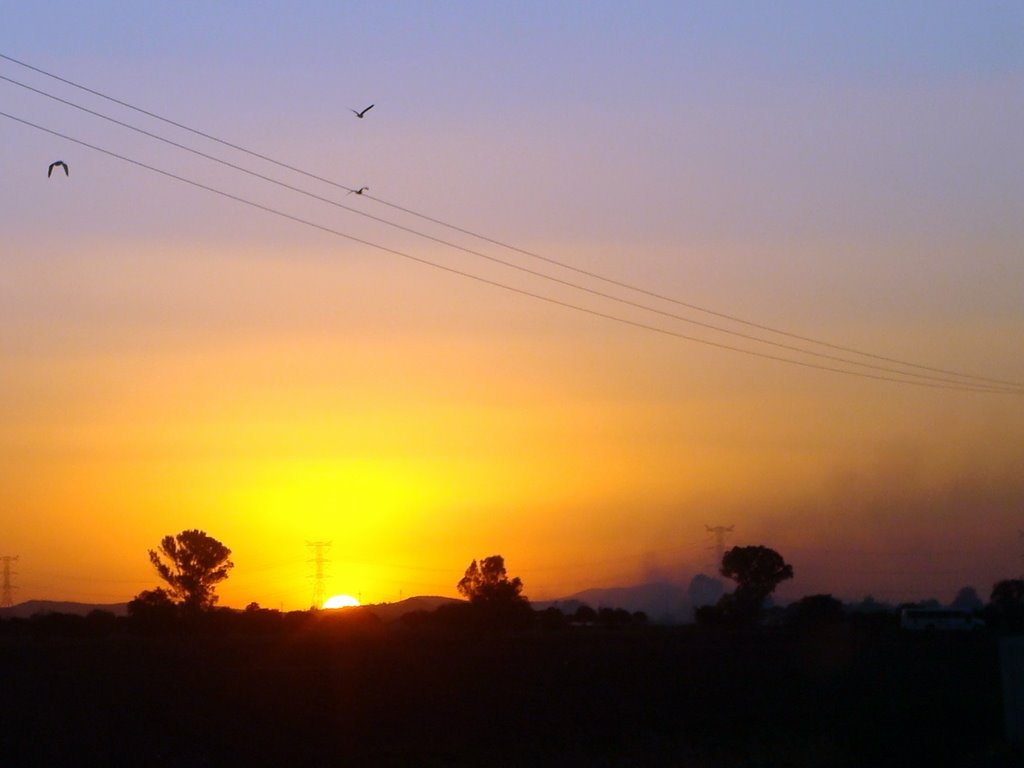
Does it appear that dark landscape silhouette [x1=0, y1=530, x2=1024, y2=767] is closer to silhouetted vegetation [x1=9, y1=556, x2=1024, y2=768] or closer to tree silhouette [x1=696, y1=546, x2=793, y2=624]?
silhouetted vegetation [x1=9, y1=556, x2=1024, y2=768]

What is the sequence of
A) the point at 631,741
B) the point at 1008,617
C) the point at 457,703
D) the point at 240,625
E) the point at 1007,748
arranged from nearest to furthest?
the point at 1007,748 → the point at 631,741 → the point at 457,703 → the point at 240,625 → the point at 1008,617

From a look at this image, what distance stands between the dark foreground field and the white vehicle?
40.7m

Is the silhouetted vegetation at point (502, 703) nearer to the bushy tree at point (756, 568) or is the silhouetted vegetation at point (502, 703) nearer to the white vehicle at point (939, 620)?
the white vehicle at point (939, 620)

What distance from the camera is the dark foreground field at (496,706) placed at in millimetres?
30750

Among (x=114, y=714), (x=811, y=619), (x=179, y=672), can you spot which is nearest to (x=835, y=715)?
(x=114, y=714)

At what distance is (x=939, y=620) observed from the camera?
10588 cm

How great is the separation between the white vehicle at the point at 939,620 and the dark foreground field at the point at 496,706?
40.7 metres

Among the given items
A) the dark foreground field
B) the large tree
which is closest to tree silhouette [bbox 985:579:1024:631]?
the large tree

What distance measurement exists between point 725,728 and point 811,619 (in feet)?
262

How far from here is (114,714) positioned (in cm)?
3800

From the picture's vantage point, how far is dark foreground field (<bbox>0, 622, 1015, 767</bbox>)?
30.8 metres

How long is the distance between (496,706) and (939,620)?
248ft

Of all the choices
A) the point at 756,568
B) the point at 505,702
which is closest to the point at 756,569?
the point at 756,568

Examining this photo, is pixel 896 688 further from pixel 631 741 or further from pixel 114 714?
pixel 114 714
